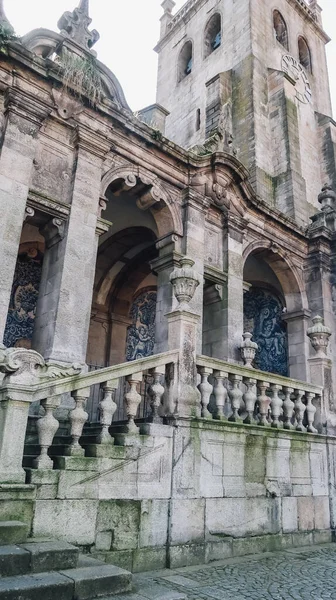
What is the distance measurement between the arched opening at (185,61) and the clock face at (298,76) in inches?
174

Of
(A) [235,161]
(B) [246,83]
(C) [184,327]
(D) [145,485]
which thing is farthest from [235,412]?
(B) [246,83]

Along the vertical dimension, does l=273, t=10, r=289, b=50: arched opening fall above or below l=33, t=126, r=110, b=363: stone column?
above

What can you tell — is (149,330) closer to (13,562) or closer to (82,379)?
(82,379)

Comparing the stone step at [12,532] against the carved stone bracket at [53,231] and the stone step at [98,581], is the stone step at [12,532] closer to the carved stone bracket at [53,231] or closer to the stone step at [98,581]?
the stone step at [98,581]

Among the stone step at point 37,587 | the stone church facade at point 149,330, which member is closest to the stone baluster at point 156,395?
the stone church facade at point 149,330

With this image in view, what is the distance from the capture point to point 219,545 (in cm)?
597

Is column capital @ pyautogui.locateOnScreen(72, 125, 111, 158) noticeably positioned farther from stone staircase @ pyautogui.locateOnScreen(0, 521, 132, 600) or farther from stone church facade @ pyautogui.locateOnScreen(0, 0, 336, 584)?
stone staircase @ pyautogui.locateOnScreen(0, 521, 132, 600)

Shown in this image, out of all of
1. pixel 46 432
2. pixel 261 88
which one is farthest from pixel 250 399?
pixel 261 88

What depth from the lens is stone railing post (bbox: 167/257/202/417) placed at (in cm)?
617

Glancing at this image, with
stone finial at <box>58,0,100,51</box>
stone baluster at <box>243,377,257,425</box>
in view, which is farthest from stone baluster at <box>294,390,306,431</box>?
stone finial at <box>58,0,100,51</box>

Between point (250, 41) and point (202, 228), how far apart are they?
1068cm

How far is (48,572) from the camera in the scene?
12.1ft

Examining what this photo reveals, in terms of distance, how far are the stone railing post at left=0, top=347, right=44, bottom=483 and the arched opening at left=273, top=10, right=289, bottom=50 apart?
62.8ft

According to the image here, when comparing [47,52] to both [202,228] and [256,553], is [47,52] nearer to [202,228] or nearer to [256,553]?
[202,228]
